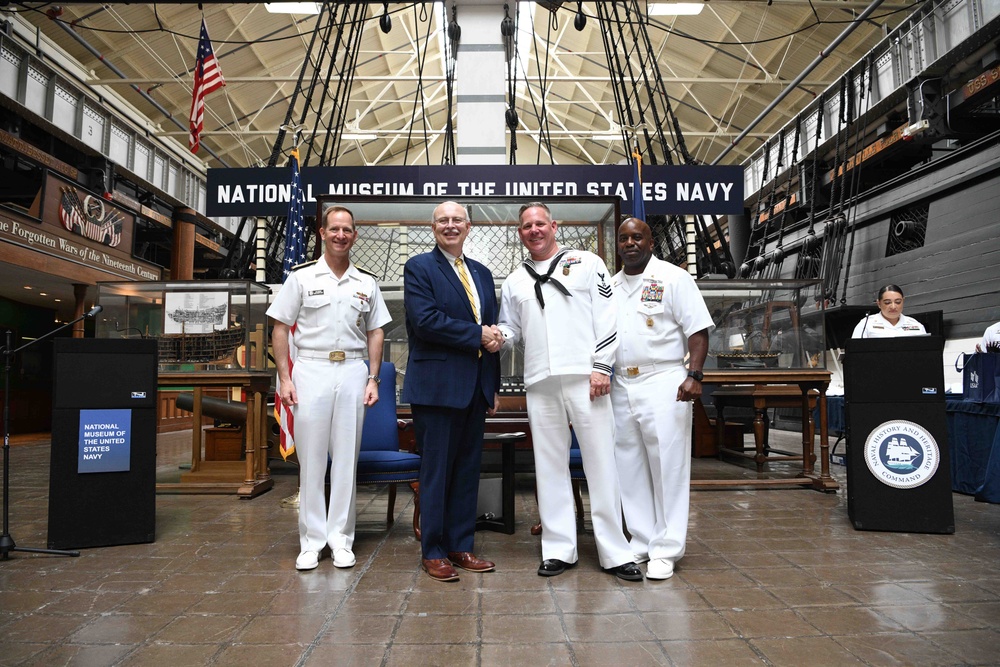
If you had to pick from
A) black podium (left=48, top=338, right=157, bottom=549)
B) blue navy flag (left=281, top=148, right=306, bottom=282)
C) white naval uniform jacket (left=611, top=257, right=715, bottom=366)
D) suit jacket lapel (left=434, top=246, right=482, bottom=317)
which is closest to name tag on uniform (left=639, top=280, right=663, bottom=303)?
white naval uniform jacket (left=611, top=257, right=715, bottom=366)

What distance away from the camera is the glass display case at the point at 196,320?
17.5 feet

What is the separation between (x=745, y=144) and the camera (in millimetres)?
18703

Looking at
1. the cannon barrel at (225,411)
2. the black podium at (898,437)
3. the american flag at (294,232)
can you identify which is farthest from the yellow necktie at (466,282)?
the cannon barrel at (225,411)

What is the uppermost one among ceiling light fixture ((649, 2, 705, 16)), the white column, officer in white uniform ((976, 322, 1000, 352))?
ceiling light fixture ((649, 2, 705, 16))

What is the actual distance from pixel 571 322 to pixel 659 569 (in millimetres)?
1103

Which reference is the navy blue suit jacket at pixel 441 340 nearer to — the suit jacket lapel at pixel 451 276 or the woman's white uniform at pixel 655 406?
the suit jacket lapel at pixel 451 276

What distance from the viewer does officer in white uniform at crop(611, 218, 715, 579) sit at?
2896 millimetres

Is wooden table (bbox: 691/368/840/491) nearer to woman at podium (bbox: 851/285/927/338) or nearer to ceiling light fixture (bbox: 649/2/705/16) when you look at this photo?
woman at podium (bbox: 851/285/927/338)

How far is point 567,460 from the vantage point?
2.92m

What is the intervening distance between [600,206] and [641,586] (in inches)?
139

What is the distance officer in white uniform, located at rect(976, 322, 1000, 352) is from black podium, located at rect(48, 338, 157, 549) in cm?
544

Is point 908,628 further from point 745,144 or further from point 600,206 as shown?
point 745,144

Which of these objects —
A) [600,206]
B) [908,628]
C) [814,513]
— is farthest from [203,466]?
[908,628]

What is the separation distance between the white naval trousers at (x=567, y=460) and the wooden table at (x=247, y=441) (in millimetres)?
3045
